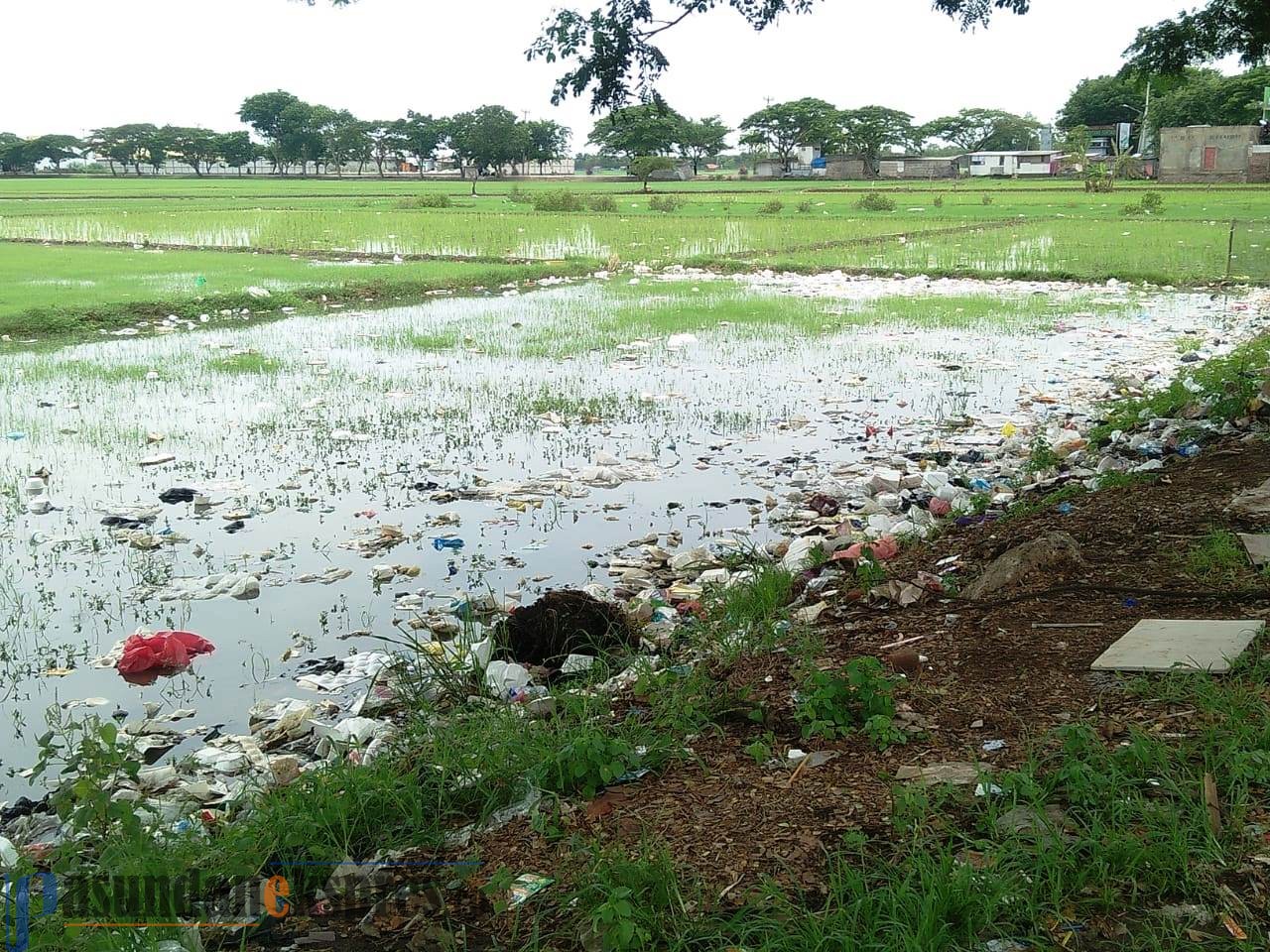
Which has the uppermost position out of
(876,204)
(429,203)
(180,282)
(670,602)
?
(429,203)

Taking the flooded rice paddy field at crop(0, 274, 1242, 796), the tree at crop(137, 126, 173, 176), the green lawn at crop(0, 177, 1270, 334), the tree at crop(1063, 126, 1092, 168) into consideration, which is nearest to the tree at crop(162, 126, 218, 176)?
the tree at crop(137, 126, 173, 176)

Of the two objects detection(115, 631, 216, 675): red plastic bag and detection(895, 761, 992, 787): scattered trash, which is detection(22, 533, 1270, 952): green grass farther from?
detection(115, 631, 216, 675): red plastic bag

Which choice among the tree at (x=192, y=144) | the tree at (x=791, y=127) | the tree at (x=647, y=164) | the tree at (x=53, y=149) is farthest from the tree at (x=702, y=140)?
the tree at (x=53, y=149)

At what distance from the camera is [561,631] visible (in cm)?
425

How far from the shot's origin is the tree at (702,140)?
7188 cm

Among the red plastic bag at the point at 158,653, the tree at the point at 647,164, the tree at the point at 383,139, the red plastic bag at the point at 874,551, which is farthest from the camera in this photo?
the tree at the point at 383,139

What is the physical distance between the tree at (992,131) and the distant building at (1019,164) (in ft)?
59.3

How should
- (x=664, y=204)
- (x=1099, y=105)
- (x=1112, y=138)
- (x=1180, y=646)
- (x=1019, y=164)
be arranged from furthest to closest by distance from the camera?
(x=1099, y=105), (x=1112, y=138), (x=1019, y=164), (x=664, y=204), (x=1180, y=646)

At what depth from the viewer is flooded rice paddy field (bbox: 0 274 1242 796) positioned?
4.67 meters

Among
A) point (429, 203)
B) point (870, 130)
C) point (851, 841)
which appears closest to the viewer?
point (851, 841)

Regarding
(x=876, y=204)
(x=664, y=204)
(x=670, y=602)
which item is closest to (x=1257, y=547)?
(x=670, y=602)

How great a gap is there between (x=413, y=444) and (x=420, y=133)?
75.7 metres

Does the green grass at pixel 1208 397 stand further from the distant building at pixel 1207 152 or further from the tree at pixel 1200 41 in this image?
the distant building at pixel 1207 152

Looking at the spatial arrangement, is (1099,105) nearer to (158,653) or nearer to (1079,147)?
(1079,147)
